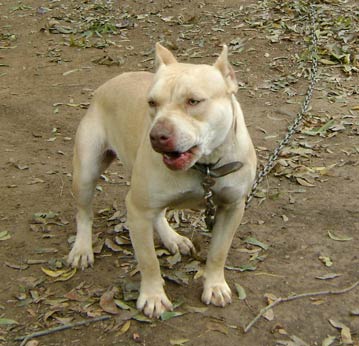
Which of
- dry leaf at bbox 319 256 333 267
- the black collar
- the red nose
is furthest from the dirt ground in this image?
the red nose

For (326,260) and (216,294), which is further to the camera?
(326,260)

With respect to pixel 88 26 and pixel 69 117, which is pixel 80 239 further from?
pixel 88 26

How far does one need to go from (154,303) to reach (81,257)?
84cm

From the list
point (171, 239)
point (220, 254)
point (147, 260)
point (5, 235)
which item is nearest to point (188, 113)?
point (147, 260)

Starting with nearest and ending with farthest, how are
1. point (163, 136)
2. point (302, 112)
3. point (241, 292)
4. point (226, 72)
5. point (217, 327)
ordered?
1. point (163, 136)
2. point (226, 72)
3. point (217, 327)
4. point (241, 292)
5. point (302, 112)

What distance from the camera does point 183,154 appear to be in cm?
340

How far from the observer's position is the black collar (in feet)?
12.2

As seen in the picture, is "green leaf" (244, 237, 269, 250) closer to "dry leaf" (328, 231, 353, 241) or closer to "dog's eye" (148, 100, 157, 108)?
"dry leaf" (328, 231, 353, 241)

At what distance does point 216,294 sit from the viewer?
4.18 metres

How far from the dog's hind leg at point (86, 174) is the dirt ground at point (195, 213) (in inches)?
5.5

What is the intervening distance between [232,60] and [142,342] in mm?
5731

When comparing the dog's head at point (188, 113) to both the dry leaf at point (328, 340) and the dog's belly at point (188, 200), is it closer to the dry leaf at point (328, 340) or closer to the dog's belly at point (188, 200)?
the dog's belly at point (188, 200)

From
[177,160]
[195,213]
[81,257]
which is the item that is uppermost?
[177,160]

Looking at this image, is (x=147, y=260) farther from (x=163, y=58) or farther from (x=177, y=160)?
(x=163, y=58)
